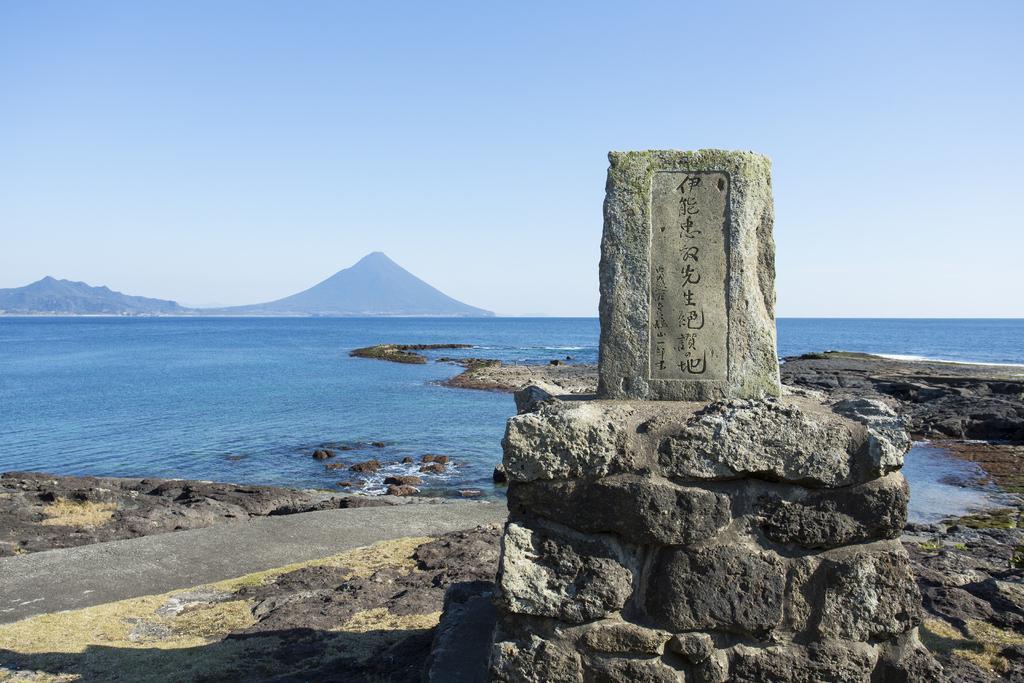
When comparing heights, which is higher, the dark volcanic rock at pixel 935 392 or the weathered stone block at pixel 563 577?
the weathered stone block at pixel 563 577

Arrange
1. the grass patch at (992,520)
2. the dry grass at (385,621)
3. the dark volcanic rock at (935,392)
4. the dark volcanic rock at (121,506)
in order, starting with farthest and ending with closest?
the dark volcanic rock at (935,392) → the grass patch at (992,520) → the dark volcanic rock at (121,506) → the dry grass at (385,621)

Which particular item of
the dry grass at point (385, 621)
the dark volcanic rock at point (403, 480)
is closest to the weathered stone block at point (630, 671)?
the dry grass at point (385, 621)

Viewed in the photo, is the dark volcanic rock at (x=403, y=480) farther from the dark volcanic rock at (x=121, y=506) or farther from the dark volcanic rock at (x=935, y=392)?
the dark volcanic rock at (x=935, y=392)

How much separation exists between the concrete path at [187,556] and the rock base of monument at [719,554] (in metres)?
5.85

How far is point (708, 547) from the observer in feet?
11.4

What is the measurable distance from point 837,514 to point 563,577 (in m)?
1.35

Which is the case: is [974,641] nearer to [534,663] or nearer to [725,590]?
[725,590]

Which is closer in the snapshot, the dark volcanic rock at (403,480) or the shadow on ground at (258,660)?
the shadow on ground at (258,660)

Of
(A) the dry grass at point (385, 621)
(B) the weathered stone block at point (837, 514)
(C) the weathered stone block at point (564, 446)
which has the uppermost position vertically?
(C) the weathered stone block at point (564, 446)

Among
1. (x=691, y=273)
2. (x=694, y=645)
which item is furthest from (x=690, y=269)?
(x=694, y=645)

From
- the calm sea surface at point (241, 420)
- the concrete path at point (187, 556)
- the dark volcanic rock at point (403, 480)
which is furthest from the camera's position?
the calm sea surface at point (241, 420)

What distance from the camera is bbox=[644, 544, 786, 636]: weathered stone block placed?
344 cm

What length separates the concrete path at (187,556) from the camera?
7.55 m

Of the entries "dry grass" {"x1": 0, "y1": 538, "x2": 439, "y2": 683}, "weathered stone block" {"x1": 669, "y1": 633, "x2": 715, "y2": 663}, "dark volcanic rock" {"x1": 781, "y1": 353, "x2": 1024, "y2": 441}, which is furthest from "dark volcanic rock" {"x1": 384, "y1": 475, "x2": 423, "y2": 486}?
"weathered stone block" {"x1": 669, "y1": 633, "x2": 715, "y2": 663}
